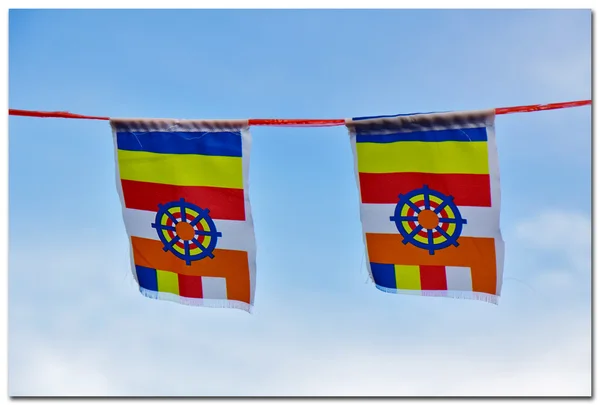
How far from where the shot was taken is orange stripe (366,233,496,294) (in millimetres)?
3904

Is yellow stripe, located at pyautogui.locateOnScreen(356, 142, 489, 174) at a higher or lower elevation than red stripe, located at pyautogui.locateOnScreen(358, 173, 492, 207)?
higher

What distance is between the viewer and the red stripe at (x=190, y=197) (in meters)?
4.19

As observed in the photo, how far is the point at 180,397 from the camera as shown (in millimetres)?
4473

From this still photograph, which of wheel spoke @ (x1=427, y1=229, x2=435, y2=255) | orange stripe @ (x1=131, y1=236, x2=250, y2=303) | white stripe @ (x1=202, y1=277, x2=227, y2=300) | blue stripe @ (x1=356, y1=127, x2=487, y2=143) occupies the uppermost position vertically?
blue stripe @ (x1=356, y1=127, x2=487, y2=143)

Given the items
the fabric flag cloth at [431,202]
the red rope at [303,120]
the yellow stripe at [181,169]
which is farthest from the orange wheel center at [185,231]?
the fabric flag cloth at [431,202]

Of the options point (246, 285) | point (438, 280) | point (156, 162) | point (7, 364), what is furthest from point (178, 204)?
point (438, 280)

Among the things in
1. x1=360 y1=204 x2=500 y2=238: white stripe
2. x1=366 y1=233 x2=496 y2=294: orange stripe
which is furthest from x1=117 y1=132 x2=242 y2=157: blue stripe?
x1=366 y1=233 x2=496 y2=294: orange stripe

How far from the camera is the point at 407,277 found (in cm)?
407

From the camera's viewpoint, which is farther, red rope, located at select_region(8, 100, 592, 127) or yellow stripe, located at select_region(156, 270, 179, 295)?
yellow stripe, located at select_region(156, 270, 179, 295)

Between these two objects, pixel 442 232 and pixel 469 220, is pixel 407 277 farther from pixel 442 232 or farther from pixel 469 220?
pixel 469 220

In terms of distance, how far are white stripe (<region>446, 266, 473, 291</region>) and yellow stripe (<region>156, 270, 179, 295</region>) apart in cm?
190

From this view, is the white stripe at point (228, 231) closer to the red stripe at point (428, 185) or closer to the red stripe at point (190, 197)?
the red stripe at point (190, 197)

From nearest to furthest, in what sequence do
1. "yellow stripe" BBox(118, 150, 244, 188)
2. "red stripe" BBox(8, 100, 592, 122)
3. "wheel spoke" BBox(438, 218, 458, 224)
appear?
"red stripe" BBox(8, 100, 592, 122)
"wheel spoke" BBox(438, 218, 458, 224)
"yellow stripe" BBox(118, 150, 244, 188)

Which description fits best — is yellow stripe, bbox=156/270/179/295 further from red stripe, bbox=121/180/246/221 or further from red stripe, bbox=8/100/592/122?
red stripe, bbox=8/100/592/122
